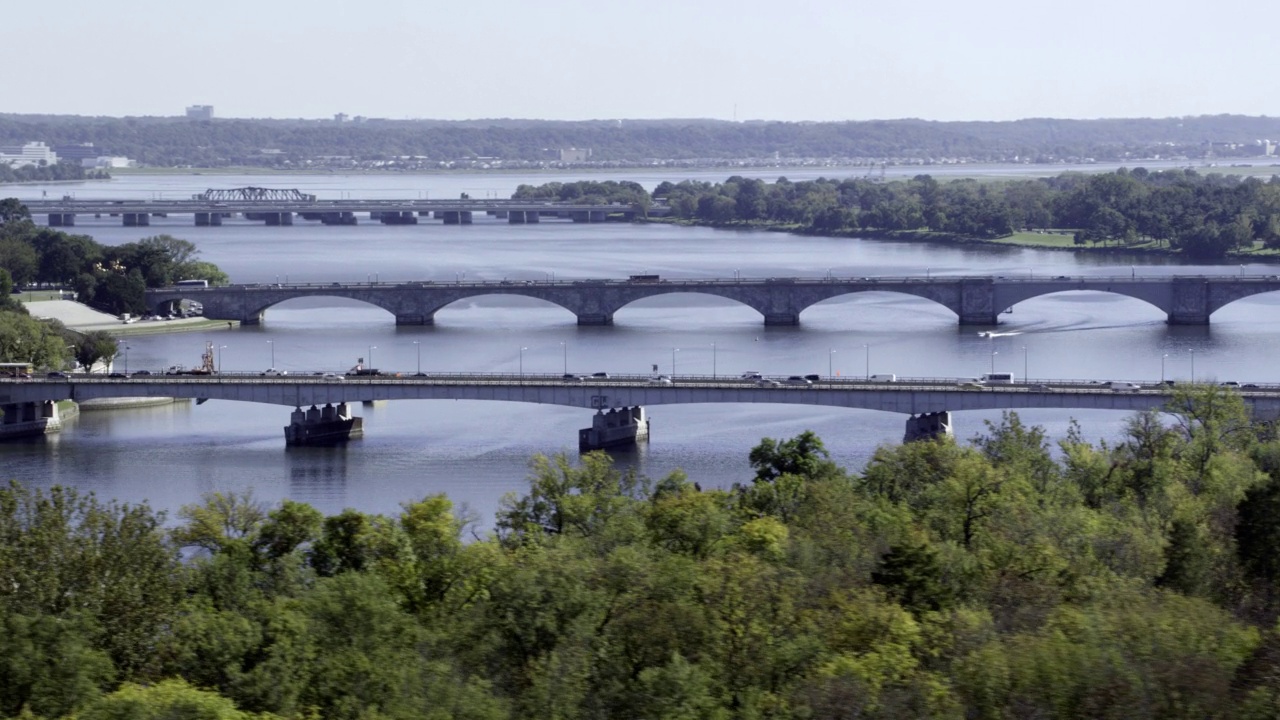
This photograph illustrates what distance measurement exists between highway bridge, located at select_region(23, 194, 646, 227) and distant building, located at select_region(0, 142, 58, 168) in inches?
Answer: 2483

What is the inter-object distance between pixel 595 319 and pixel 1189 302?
14776 millimetres

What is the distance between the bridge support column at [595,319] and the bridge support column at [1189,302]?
14.0 metres

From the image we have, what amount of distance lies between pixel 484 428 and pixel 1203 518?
54.5ft

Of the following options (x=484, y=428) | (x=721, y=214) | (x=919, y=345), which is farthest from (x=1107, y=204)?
(x=484, y=428)

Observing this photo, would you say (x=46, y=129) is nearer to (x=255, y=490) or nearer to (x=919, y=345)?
(x=919, y=345)

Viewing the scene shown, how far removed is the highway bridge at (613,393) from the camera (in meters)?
32.0

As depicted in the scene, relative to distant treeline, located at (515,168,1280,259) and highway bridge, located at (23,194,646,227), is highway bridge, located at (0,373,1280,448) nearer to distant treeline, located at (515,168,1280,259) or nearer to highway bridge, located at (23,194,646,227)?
distant treeline, located at (515,168,1280,259)

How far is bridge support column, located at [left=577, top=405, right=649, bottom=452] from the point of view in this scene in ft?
104

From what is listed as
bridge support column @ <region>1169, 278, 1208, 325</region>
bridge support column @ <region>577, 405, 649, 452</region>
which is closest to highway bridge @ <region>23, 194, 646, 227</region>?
bridge support column @ <region>1169, 278, 1208, 325</region>

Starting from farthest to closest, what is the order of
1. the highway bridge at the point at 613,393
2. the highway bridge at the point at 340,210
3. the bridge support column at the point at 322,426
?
the highway bridge at the point at 340,210
the bridge support column at the point at 322,426
the highway bridge at the point at 613,393

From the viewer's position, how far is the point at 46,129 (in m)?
197

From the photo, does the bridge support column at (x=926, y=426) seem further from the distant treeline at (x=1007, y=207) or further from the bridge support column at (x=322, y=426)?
the distant treeline at (x=1007, y=207)

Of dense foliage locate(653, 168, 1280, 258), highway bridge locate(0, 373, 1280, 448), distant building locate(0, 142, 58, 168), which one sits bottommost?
highway bridge locate(0, 373, 1280, 448)

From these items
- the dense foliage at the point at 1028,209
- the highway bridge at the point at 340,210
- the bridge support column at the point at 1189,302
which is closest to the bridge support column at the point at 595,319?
the bridge support column at the point at 1189,302
